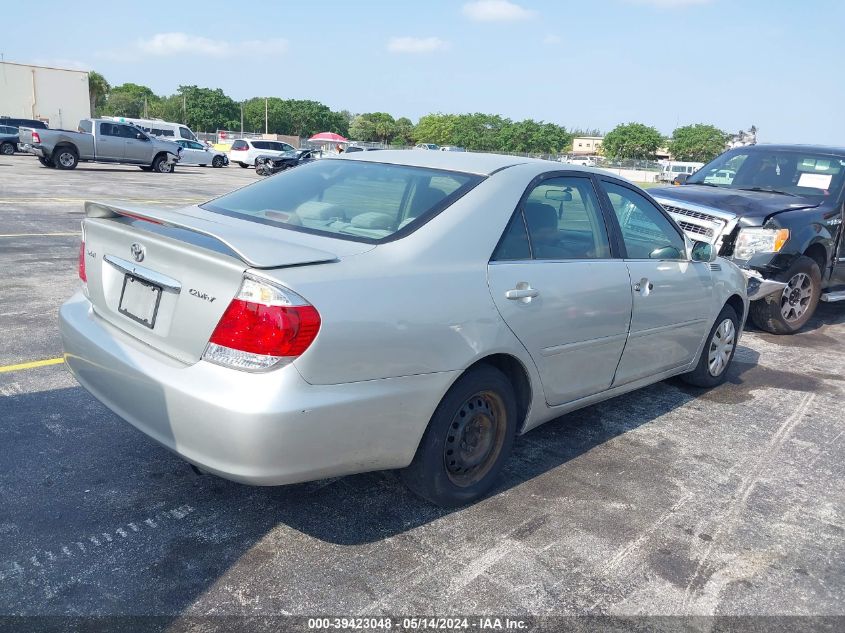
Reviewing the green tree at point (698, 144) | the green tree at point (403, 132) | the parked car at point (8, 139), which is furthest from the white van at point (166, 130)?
the green tree at point (403, 132)

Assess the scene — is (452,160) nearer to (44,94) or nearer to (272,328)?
(272,328)

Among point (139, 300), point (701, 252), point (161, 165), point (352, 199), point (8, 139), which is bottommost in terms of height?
point (161, 165)

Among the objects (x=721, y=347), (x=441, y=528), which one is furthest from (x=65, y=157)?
(x=441, y=528)

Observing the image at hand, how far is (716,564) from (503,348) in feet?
4.22

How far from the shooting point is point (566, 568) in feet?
9.69

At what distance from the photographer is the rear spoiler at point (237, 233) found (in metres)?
2.60

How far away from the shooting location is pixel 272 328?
2.51 m

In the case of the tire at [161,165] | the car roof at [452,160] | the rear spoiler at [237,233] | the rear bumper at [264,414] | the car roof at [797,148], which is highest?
the car roof at [797,148]

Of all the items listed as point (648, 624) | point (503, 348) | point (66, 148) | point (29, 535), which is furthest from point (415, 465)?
point (66, 148)

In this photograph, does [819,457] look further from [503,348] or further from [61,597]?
[61,597]

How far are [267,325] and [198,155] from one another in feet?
120

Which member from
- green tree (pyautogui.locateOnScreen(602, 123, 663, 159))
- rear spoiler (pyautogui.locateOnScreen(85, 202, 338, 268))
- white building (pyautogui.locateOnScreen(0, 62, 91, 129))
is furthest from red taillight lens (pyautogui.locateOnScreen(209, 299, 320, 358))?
green tree (pyautogui.locateOnScreen(602, 123, 663, 159))

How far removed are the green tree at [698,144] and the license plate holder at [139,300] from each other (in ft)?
312

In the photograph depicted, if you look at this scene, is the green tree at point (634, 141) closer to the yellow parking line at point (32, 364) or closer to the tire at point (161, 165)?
the tire at point (161, 165)
